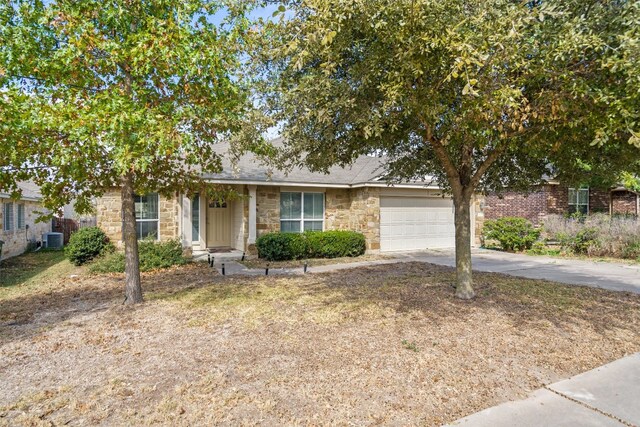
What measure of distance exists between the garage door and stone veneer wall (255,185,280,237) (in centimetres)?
412

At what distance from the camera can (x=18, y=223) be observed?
1598 centimetres

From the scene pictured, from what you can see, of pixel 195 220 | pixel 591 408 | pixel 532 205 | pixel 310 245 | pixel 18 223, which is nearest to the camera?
pixel 591 408

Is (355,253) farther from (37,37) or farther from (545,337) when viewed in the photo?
(37,37)

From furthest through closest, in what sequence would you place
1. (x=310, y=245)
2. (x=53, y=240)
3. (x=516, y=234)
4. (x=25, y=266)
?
(x=53, y=240) < (x=516, y=234) < (x=310, y=245) < (x=25, y=266)

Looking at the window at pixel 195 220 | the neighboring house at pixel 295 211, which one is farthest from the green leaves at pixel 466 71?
the window at pixel 195 220

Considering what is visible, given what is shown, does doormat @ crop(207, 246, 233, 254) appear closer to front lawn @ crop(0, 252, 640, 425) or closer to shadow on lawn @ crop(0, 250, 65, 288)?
shadow on lawn @ crop(0, 250, 65, 288)

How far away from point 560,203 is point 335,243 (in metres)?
12.8

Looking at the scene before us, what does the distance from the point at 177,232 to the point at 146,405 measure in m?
10.1

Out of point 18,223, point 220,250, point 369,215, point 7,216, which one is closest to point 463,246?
point 369,215

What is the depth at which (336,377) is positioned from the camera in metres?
3.82

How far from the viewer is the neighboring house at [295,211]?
41.3 feet

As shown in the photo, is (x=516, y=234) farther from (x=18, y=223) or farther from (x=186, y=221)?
(x=18, y=223)

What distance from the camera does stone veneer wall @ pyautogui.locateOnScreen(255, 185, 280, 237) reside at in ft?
44.5

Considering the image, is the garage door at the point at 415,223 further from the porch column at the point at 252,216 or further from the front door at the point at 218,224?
the front door at the point at 218,224
